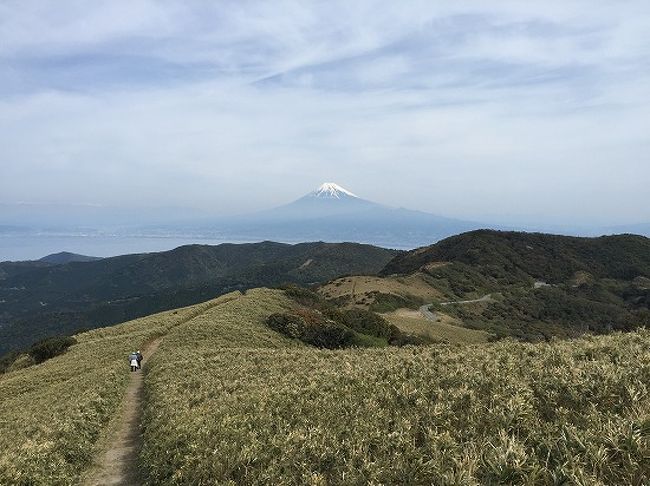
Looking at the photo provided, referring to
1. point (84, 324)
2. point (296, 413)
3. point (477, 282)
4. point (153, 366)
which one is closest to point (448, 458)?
Result: point (296, 413)

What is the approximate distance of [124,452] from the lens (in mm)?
15875

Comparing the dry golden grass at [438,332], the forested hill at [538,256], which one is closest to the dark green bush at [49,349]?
the dry golden grass at [438,332]

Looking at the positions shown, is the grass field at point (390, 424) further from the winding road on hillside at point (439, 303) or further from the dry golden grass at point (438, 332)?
the winding road on hillside at point (439, 303)

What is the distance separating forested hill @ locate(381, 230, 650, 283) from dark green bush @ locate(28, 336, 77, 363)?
113 metres

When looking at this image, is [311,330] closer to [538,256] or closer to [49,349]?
[49,349]

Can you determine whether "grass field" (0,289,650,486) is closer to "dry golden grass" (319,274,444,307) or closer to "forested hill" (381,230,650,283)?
"dry golden grass" (319,274,444,307)

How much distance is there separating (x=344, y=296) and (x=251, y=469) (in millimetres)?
81479

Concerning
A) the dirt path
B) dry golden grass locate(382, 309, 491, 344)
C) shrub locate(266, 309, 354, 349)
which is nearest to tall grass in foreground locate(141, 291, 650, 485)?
the dirt path

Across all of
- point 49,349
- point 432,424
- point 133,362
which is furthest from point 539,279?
point 432,424

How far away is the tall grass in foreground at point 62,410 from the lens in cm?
1312

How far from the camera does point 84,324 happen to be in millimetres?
187500

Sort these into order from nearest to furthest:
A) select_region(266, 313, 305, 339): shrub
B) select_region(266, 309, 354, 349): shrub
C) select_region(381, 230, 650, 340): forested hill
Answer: select_region(266, 313, 305, 339): shrub < select_region(266, 309, 354, 349): shrub < select_region(381, 230, 650, 340): forested hill

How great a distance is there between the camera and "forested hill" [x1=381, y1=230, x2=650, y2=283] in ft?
486

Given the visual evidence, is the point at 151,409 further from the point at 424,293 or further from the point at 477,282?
the point at 477,282
